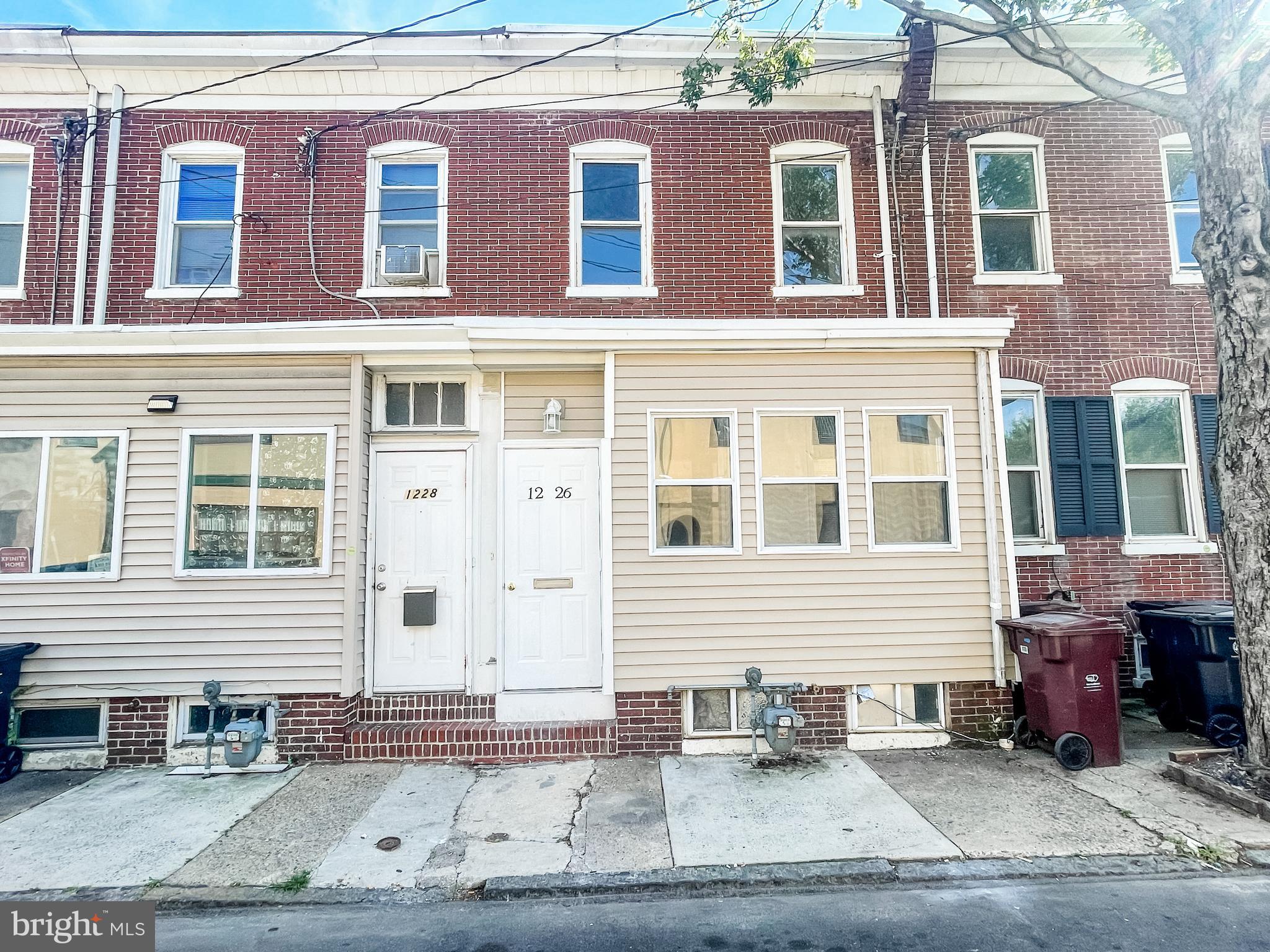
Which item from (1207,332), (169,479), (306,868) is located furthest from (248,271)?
(1207,332)

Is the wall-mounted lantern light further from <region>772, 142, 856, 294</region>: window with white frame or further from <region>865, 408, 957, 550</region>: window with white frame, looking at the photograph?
<region>772, 142, 856, 294</region>: window with white frame

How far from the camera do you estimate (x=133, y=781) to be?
199 inches

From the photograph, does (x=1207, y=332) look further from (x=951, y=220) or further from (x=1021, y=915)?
(x=1021, y=915)

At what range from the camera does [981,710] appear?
561 cm

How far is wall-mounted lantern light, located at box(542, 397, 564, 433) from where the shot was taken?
5945 millimetres

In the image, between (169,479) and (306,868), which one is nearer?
(306,868)

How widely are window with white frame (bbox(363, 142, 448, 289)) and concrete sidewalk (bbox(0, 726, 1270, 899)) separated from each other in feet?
16.1

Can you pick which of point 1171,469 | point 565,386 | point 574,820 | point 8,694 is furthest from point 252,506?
point 1171,469

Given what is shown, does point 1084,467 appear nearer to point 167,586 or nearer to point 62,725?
point 167,586

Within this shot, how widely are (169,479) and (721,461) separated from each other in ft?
16.3

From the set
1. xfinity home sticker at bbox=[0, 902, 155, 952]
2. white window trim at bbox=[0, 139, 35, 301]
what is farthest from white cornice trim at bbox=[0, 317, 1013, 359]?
xfinity home sticker at bbox=[0, 902, 155, 952]

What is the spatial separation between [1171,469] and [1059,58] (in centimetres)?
450

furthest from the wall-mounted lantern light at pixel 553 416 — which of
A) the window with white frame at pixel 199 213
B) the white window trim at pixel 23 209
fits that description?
the white window trim at pixel 23 209

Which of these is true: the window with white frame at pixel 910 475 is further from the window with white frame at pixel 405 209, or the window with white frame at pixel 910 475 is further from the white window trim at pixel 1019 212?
the window with white frame at pixel 405 209
